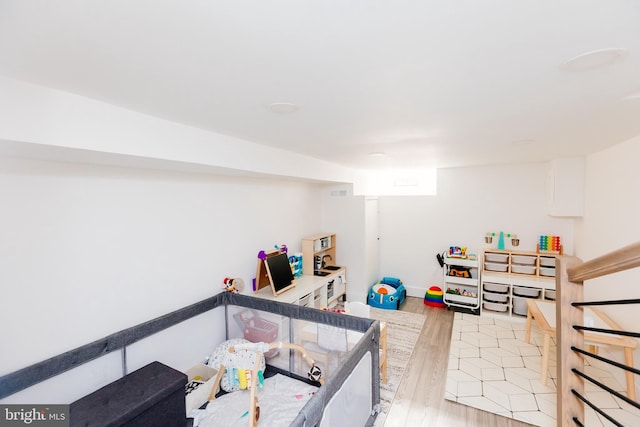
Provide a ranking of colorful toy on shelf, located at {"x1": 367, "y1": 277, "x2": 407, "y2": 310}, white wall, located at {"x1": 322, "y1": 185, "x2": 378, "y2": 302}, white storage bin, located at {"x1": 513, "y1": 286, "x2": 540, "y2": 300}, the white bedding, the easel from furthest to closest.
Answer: white wall, located at {"x1": 322, "y1": 185, "x2": 378, "y2": 302} < colorful toy on shelf, located at {"x1": 367, "y1": 277, "x2": 407, "y2": 310} < white storage bin, located at {"x1": 513, "y1": 286, "x2": 540, "y2": 300} < the easel < the white bedding

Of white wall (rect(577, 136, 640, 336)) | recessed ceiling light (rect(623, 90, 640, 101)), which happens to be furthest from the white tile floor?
recessed ceiling light (rect(623, 90, 640, 101))

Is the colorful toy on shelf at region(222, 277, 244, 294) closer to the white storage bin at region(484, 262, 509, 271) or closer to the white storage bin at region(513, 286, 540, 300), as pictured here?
the white storage bin at region(484, 262, 509, 271)

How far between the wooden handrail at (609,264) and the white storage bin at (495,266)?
3497mm

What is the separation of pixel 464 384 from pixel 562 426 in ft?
5.57

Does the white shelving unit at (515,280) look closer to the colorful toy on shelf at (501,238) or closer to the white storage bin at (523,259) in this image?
the white storage bin at (523,259)

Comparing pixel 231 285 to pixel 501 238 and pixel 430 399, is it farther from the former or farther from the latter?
pixel 501 238

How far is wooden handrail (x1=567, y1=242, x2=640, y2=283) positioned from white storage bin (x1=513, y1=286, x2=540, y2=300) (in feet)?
11.1

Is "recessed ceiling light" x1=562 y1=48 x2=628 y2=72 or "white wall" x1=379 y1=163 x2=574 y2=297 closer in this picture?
"recessed ceiling light" x1=562 y1=48 x2=628 y2=72

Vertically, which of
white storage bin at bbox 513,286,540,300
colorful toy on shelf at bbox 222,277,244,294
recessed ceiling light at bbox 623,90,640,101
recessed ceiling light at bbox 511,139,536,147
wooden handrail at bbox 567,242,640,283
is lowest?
white storage bin at bbox 513,286,540,300

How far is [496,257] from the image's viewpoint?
432 centimetres

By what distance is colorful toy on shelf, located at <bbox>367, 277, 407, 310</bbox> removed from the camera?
4551mm

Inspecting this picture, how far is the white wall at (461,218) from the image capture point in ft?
13.9

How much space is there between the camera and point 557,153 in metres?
3.25

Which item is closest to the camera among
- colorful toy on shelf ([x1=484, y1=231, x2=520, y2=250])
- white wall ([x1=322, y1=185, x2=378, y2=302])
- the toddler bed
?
the toddler bed
